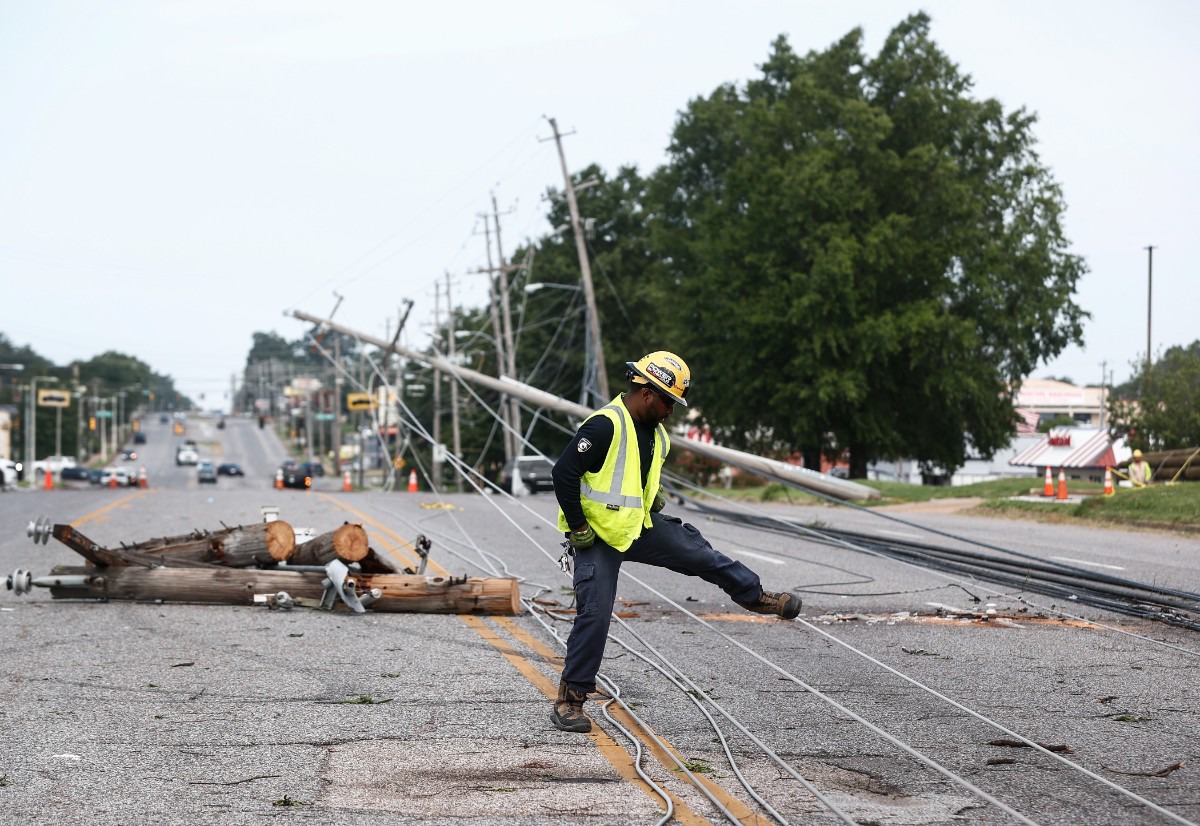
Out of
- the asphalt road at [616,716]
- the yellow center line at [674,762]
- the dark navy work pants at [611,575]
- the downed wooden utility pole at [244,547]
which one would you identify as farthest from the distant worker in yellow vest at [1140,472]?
the dark navy work pants at [611,575]

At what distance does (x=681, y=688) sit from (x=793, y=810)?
2.55 meters

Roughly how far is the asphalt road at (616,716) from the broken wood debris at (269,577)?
0.15 m

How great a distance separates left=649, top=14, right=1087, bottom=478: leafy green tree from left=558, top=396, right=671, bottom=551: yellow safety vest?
31954 mm

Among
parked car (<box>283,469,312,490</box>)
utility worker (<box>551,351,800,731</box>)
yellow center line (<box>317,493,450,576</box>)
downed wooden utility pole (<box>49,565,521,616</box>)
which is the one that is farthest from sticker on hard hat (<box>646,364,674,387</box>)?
parked car (<box>283,469,312,490</box>)

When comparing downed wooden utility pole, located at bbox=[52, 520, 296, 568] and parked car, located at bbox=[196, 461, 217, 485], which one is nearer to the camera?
downed wooden utility pole, located at bbox=[52, 520, 296, 568]

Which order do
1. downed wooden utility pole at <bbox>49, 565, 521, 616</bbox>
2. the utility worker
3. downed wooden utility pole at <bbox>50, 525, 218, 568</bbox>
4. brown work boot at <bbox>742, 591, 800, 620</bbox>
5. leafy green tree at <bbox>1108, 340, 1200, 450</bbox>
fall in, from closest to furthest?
the utility worker < brown work boot at <bbox>742, 591, 800, 620</bbox> < downed wooden utility pole at <bbox>49, 565, 521, 616</bbox> < downed wooden utility pole at <bbox>50, 525, 218, 568</bbox> < leafy green tree at <bbox>1108, 340, 1200, 450</bbox>

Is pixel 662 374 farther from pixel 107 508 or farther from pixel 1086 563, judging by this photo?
pixel 107 508

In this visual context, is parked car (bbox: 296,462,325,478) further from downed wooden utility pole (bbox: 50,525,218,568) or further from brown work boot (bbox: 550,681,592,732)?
brown work boot (bbox: 550,681,592,732)

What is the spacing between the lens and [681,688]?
7867mm

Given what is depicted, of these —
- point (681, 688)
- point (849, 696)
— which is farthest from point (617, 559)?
point (849, 696)

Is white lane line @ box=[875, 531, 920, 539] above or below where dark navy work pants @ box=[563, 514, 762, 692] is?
below

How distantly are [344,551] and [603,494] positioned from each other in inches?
194

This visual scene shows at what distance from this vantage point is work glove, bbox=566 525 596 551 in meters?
6.94

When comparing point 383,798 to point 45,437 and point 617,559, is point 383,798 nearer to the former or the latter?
point 617,559
